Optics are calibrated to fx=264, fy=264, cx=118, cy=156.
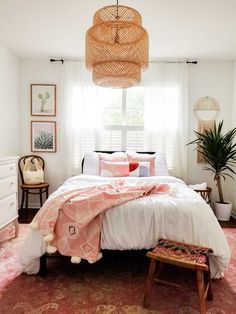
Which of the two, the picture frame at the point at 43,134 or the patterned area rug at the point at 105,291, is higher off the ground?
the picture frame at the point at 43,134

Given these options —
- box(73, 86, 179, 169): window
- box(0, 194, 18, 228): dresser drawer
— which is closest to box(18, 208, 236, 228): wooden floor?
box(0, 194, 18, 228): dresser drawer

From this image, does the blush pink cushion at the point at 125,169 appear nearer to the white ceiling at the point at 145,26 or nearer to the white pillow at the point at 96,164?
the white pillow at the point at 96,164

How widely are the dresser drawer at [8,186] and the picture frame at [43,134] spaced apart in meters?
1.34

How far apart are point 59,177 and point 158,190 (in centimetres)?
239

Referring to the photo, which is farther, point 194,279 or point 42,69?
point 42,69

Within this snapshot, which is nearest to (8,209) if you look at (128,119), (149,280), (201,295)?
(149,280)

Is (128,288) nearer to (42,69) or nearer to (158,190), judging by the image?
(158,190)

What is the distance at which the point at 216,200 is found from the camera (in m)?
4.55

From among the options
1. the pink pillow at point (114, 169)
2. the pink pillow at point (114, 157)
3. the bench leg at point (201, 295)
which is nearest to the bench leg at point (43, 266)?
the bench leg at point (201, 295)

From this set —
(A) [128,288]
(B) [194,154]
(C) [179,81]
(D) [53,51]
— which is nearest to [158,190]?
(A) [128,288]

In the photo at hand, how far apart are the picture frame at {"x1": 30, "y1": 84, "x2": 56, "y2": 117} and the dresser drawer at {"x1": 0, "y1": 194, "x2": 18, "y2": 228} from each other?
1.77 meters

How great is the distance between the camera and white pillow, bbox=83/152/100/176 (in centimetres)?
390

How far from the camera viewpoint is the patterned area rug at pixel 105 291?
187 cm

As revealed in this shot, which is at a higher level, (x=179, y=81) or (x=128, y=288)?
(x=179, y=81)
